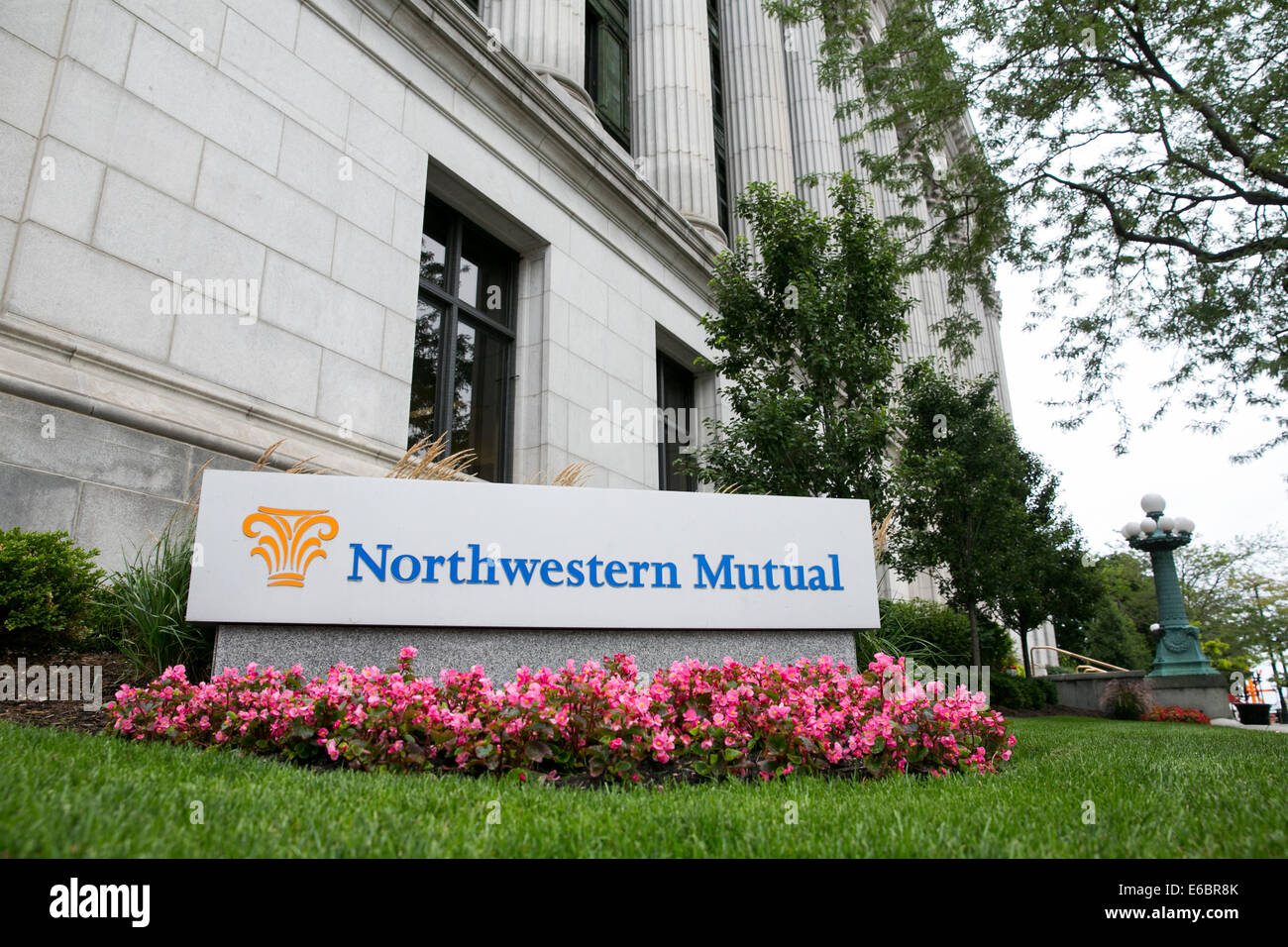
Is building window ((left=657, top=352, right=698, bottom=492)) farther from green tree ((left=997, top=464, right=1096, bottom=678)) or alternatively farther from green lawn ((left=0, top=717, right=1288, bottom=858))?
green lawn ((left=0, top=717, right=1288, bottom=858))

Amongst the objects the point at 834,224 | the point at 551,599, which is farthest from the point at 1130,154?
the point at 551,599

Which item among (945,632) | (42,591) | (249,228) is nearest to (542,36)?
(249,228)

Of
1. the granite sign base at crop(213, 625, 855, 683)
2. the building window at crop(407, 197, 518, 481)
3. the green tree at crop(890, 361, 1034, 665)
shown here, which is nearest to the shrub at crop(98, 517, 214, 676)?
the granite sign base at crop(213, 625, 855, 683)

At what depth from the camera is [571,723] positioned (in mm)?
4305

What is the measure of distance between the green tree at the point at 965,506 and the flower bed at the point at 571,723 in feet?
41.7

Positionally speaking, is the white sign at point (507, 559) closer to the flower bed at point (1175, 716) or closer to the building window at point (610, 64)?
the flower bed at point (1175, 716)

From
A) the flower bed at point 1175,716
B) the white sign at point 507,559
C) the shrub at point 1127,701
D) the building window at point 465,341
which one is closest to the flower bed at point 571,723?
the white sign at point 507,559

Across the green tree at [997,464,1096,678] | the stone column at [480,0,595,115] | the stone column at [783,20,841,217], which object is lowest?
the green tree at [997,464,1096,678]

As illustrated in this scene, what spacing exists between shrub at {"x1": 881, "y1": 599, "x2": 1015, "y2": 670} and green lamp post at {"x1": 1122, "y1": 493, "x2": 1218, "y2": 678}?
4.34 metres

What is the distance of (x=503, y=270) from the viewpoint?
13422 millimetres

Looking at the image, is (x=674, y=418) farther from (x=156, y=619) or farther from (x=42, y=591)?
(x=42, y=591)

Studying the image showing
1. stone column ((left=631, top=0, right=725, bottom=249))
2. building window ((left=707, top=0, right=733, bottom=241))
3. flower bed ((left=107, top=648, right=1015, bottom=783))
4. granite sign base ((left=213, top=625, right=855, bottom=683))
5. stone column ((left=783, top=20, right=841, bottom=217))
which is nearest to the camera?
flower bed ((left=107, top=648, right=1015, bottom=783))

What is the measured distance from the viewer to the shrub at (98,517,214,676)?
5531 mm
